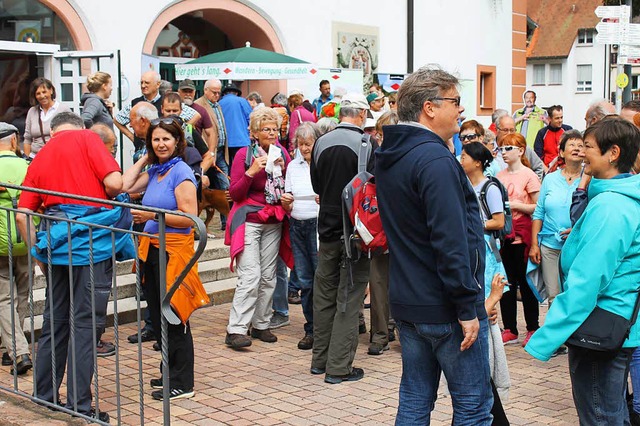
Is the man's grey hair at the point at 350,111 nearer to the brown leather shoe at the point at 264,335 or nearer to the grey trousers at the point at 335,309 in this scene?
the grey trousers at the point at 335,309

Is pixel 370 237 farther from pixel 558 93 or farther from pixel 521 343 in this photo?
pixel 558 93

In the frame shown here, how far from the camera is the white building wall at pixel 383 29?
44.8 ft

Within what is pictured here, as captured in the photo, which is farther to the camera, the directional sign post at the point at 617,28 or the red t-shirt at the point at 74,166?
the directional sign post at the point at 617,28

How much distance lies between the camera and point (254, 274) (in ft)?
25.4

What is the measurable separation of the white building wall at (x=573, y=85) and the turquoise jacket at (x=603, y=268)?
63576 millimetres

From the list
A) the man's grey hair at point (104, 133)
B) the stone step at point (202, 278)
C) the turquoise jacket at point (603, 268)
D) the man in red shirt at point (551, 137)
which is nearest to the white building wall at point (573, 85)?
the man in red shirt at point (551, 137)

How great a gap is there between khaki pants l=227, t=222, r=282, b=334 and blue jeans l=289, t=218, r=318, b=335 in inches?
7.7

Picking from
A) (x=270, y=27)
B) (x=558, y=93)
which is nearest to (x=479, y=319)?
(x=270, y=27)

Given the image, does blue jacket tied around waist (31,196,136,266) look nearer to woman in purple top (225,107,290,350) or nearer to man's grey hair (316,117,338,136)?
woman in purple top (225,107,290,350)

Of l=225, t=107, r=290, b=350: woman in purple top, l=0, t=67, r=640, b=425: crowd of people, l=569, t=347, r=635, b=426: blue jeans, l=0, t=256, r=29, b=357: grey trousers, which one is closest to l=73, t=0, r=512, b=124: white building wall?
l=0, t=67, r=640, b=425: crowd of people

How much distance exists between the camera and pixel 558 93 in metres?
66.0

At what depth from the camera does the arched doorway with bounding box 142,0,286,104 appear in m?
15.4

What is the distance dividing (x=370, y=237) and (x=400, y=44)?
13573 mm

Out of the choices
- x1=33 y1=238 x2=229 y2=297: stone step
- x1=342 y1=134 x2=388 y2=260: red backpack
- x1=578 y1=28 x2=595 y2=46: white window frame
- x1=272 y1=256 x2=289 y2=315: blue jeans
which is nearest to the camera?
x1=342 y1=134 x2=388 y2=260: red backpack
